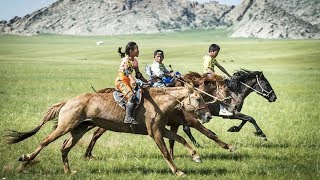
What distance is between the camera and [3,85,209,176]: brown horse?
369 inches

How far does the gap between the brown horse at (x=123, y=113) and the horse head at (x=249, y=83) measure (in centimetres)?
435

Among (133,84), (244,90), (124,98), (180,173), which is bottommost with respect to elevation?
(180,173)

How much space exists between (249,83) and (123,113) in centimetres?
593

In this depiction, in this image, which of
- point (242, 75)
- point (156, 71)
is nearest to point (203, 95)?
point (156, 71)

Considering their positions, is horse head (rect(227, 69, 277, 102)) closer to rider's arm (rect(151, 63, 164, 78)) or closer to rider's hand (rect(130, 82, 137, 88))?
rider's arm (rect(151, 63, 164, 78))

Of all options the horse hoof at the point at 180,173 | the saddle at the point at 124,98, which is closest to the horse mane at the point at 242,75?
the saddle at the point at 124,98

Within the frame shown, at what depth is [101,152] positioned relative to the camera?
12023mm

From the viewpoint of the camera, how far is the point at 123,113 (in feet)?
31.7

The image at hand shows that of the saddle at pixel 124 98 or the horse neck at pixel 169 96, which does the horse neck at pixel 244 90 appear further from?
the saddle at pixel 124 98

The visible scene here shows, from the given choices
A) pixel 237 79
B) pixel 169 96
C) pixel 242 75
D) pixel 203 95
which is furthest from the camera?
pixel 242 75

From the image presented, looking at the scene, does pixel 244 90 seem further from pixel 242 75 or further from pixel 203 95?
pixel 203 95

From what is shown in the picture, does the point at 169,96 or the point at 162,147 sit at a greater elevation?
the point at 169,96

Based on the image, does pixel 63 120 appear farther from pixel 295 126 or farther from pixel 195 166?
pixel 295 126

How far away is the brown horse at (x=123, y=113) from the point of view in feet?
30.8
